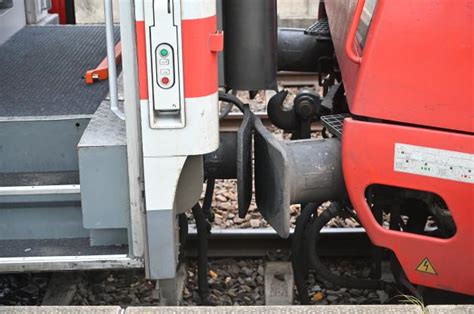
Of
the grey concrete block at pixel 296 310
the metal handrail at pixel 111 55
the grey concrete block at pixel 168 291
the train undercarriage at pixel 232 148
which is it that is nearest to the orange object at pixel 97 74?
the train undercarriage at pixel 232 148

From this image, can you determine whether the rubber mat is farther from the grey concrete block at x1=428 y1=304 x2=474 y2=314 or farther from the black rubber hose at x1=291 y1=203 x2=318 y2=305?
the grey concrete block at x1=428 y1=304 x2=474 y2=314

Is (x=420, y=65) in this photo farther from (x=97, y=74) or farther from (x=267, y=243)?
(x=267, y=243)

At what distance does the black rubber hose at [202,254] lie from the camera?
13.3 feet

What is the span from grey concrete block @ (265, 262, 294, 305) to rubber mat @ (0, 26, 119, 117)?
1.32 metres

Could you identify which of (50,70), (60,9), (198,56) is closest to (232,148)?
(198,56)

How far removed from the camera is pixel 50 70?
454 centimetres

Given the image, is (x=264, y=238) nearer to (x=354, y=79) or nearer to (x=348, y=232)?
(x=348, y=232)

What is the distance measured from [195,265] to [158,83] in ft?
6.66

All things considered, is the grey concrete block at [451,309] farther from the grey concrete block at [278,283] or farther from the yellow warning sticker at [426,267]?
the grey concrete block at [278,283]

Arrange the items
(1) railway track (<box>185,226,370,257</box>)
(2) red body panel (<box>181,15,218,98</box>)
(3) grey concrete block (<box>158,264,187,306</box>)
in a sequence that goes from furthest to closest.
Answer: (1) railway track (<box>185,226,370,257</box>)
(3) grey concrete block (<box>158,264,187,306</box>)
(2) red body panel (<box>181,15,218,98</box>)

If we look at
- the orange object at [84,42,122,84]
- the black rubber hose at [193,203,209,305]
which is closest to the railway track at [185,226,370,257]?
the black rubber hose at [193,203,209,305]

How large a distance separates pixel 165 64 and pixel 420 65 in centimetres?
86

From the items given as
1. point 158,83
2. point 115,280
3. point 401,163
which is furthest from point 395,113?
point 115,280

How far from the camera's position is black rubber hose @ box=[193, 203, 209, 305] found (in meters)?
4.05
